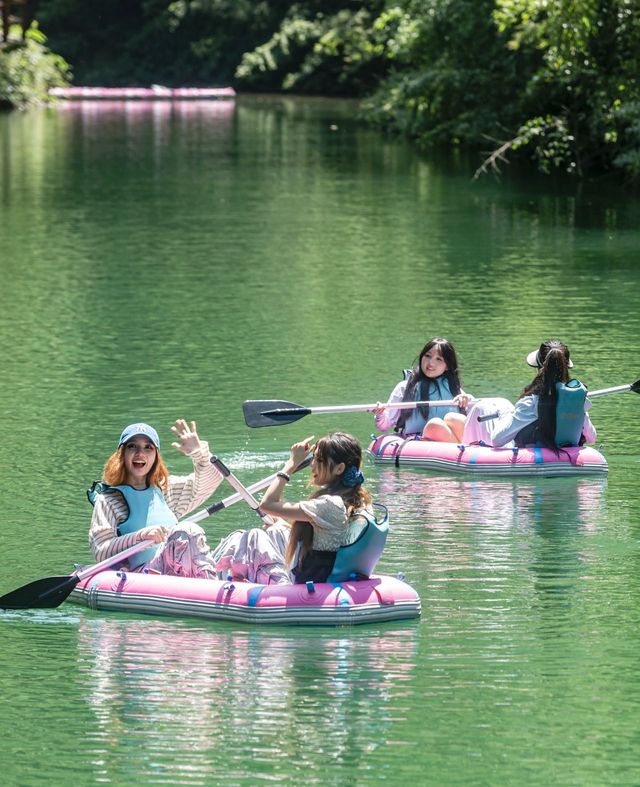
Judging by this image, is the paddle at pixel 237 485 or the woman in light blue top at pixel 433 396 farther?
the woman in light blue top at pixel 433 396

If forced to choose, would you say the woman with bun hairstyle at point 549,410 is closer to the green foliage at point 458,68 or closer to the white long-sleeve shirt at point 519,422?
the white long-sleeve shirt at point 519,422

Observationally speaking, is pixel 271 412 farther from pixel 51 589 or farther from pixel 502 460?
pixel 51 589

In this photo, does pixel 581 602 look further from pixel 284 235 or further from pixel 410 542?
pixel 284 235

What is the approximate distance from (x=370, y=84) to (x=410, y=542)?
5250 cm

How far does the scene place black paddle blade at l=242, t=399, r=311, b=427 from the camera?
10.5m

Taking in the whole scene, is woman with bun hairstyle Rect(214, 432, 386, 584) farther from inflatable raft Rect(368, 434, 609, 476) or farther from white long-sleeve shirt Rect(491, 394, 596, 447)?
white long-sleeve shirt Rect(491, 394, 596, 447)

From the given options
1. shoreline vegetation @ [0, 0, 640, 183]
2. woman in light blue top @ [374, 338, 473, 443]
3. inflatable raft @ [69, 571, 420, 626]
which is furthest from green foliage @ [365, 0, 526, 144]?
inflatable raft @ [69, 571, 420, 626]

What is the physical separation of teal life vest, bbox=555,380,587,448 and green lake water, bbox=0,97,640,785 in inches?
11.6

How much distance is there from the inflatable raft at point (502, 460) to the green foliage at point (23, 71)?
138 ft

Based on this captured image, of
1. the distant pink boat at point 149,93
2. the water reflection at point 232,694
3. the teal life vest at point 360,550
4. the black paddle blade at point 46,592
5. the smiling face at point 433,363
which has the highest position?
the distant pink boat at point 149,93

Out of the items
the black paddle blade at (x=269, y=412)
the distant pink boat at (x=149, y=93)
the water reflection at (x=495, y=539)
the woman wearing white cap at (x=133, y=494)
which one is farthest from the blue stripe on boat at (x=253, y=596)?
the distant pink boat at (x=149, y=93)

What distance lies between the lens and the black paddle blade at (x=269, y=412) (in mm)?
10547

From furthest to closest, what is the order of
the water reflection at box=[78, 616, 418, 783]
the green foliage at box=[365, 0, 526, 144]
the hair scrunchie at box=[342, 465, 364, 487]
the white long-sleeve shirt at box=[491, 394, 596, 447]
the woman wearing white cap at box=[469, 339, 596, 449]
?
the green foliage at box=[365, 0, 526, 144], the white long-sleeve shirt at box=[491, 394, 596, 447], the woman wearing white cap at box=[469, 339, 596, 449], the hair scrunchie at box=[342, 465, 364, 487], the water reflection at box=[78, 616, 418, 783]

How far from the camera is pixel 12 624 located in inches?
336
